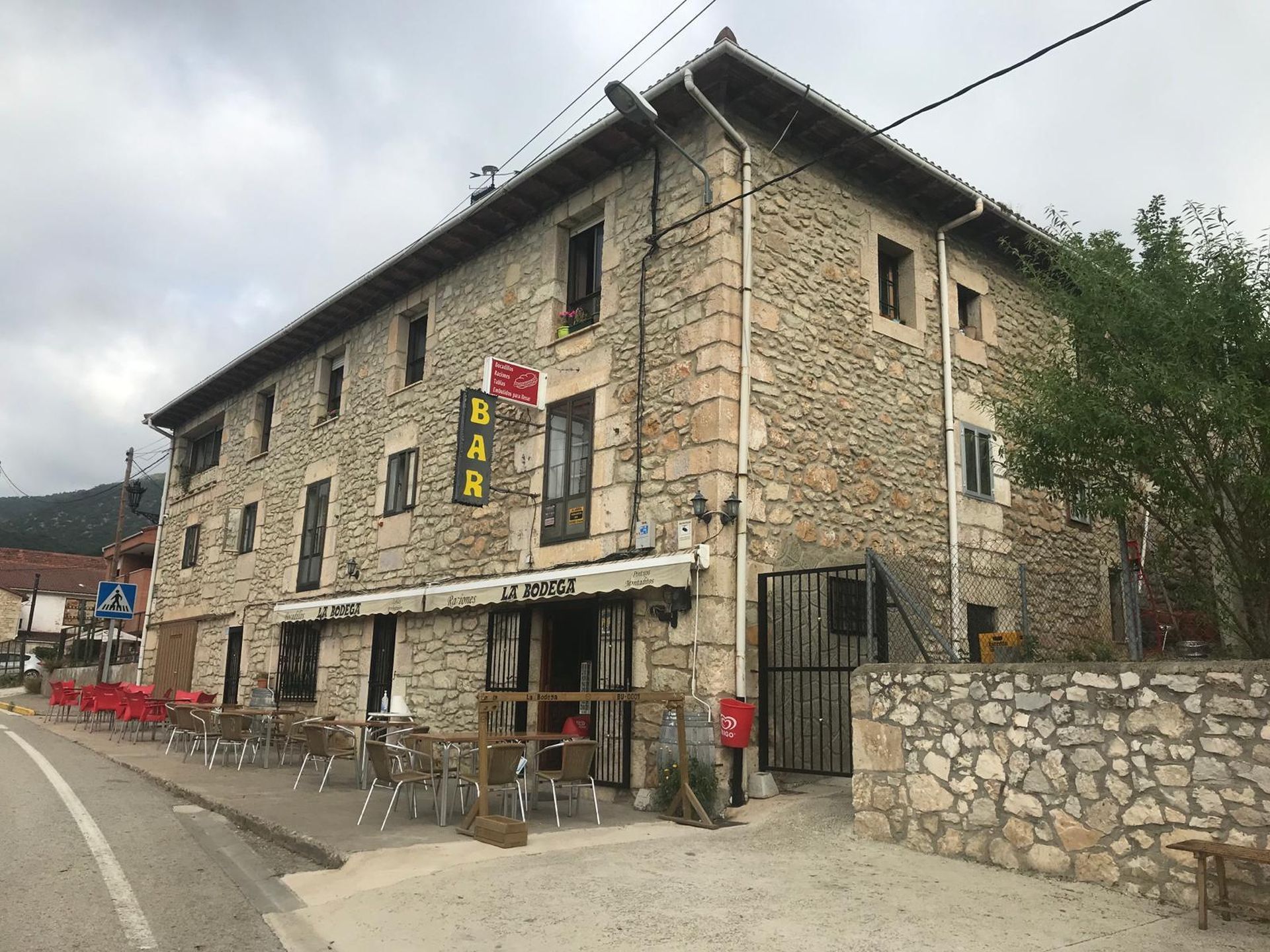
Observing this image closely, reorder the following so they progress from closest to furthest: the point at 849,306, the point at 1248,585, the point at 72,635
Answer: the point at 1248,585 → the point at 849,306 → the point at 72,635

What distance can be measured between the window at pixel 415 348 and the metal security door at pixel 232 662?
6279 mm

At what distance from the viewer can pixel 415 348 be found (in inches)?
564

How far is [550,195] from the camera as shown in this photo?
11523mm

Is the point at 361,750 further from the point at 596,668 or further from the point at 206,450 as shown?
the point at 206,450

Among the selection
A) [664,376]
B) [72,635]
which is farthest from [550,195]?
[72,635]

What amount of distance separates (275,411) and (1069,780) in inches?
612

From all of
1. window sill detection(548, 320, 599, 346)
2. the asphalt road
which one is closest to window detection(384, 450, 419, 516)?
window sill detection(548, 320, 599, 346)

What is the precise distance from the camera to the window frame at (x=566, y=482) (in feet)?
33.4

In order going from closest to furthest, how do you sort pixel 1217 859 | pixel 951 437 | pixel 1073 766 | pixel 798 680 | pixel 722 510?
pixel 1217 859
pixel 1073 766
pixel 722 510
pixel 798 680
pixel 951 437

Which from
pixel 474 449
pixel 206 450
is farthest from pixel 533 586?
pixel 206 450

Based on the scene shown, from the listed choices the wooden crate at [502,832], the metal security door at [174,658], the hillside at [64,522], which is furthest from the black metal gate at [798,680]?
the hillside at [64,522]

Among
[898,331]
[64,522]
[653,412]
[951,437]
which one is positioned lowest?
[653,412]

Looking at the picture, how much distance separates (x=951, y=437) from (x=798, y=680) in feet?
13.3

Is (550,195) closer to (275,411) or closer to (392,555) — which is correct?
(392,555)
